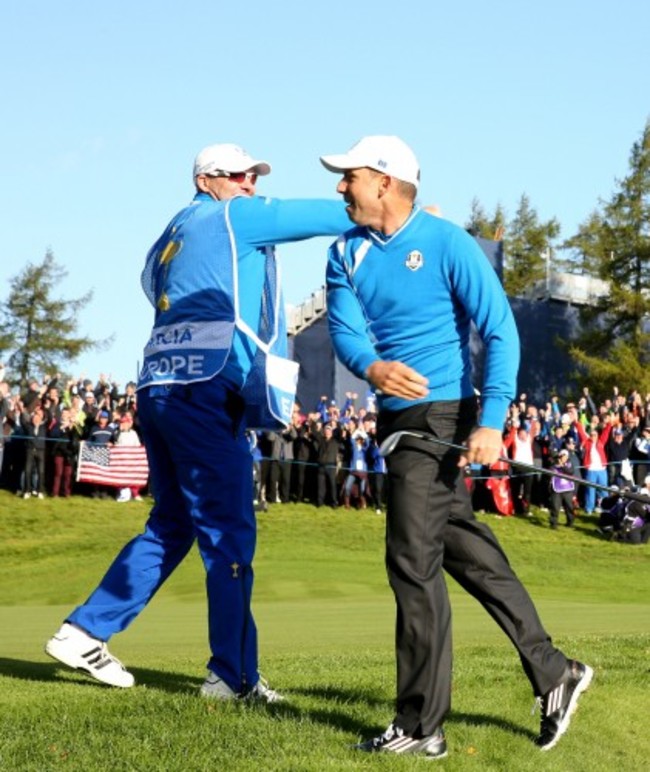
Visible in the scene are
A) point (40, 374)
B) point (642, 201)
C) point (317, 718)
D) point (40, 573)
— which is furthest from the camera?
point (642, 201)

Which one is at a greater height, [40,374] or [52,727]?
[40,374]

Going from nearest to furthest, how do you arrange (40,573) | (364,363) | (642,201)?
1. (364,363)
2. (40,573)
3. (642,201)

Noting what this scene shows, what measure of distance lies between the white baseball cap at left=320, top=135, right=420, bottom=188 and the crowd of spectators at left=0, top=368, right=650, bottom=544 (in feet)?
73.4

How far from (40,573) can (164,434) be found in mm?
17486

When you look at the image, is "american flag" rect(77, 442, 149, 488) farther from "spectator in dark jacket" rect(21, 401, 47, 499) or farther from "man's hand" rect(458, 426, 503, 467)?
"man's hand" rect(458, 426, 503, 467)

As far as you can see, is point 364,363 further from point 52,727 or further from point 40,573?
point 40,573

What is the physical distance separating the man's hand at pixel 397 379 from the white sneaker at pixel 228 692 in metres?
1.81

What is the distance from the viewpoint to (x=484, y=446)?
221 inches

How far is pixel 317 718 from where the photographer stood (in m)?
6.15

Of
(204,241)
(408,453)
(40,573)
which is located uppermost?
A: (204,241)

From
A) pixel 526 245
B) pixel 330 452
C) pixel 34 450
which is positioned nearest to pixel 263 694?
pixel 34 450

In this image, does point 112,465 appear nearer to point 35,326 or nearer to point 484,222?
point 35,326

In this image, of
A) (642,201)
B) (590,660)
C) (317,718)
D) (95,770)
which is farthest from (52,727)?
(642,201)

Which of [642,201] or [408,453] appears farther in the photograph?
[642,201]
